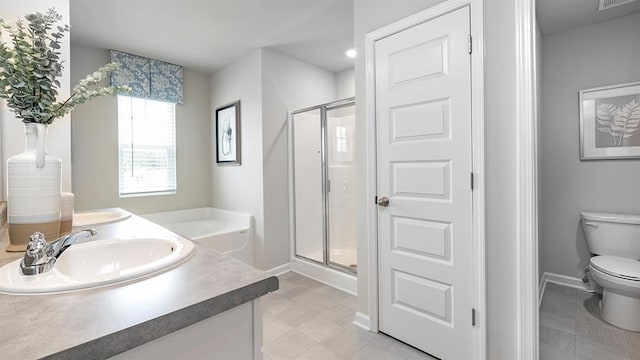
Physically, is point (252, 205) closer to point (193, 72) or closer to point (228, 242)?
point (228, 242)

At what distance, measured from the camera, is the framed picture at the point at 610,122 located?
2375 millimetres

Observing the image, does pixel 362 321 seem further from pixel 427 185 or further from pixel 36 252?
pixel 36 252

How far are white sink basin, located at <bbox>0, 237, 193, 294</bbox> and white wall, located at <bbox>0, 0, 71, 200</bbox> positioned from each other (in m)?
0.65

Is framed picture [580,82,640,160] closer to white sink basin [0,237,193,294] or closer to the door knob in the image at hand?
the door knob

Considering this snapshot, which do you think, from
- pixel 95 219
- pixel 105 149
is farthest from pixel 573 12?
pixel 105 149

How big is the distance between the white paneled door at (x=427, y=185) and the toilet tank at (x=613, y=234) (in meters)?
1.74

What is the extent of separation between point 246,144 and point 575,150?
3388mm

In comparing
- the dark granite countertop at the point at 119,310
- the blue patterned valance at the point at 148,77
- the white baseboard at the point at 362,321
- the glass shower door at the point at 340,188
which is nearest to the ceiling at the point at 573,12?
the glass shower door at the point at 340,188

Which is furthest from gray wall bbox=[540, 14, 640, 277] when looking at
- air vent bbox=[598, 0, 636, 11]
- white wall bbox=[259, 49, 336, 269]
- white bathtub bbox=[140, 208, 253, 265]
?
white bathtub bbox=[140, 208, 253, 265]

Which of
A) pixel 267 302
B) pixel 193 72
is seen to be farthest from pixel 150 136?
pixel 267 302

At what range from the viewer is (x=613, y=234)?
2312mm

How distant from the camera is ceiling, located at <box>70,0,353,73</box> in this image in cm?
230

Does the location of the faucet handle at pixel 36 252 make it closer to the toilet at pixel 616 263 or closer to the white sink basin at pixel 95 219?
the white sink basin at pixel 95 219

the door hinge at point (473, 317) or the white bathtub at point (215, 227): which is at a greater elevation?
the white bathtub at point (215, 227)
